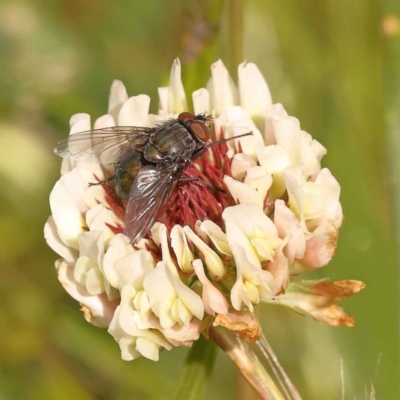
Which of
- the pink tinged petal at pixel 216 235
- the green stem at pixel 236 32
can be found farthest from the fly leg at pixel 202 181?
the green stem at pixel 236 32

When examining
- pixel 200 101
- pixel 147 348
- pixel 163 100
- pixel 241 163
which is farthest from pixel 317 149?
pixel 147 348

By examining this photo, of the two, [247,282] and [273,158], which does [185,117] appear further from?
[247,282]

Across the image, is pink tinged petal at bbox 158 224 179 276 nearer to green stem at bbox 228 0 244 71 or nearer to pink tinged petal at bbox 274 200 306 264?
pink tinged petal at bbox 274 200 306 264

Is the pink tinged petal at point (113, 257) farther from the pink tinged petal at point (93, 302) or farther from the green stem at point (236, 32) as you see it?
the green stem at point (236, 32)

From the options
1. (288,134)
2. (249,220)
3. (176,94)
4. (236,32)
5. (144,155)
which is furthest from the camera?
(236,32)

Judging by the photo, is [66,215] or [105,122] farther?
[105,122]

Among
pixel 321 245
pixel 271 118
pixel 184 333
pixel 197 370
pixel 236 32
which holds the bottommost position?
pixel 197 370

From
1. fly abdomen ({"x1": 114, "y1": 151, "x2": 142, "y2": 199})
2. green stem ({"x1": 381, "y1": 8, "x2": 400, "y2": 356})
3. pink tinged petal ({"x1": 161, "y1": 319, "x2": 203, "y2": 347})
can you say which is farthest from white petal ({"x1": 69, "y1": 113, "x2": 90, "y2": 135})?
green stem ({"x1": 381, "y1": 8, "x2": 400, "y2": 356})
